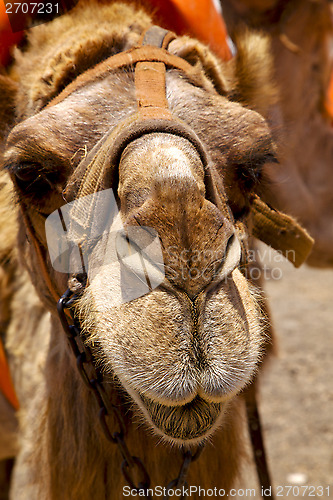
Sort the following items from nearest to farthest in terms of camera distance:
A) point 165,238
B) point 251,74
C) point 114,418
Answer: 1. point 165,238
2. point 114,418
3. point 251,74

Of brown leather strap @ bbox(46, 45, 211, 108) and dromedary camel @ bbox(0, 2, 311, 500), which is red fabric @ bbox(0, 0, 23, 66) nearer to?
dromedary camel @ bbox(0, 2, 311, 500)

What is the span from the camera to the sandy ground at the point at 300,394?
3611mm

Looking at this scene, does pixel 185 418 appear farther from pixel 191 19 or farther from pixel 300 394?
pixel 300 394

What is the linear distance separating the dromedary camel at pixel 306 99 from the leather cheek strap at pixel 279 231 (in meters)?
1.18

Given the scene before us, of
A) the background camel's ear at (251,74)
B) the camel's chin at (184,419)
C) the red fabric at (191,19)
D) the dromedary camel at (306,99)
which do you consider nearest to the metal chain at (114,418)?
the camel's chin at (184,419)

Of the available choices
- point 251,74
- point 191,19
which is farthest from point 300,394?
point 191,19

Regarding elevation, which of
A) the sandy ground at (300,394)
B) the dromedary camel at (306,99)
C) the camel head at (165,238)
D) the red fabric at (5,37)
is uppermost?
the red fabric at (5,37)

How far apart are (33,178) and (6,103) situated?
392 millimetres

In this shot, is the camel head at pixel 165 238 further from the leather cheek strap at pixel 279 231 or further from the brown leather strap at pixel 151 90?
the leather cheek strap at pixel 279 231

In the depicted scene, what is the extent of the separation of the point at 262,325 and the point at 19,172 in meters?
0.77

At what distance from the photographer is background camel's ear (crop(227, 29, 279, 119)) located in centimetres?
188

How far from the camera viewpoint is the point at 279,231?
5.74 feet

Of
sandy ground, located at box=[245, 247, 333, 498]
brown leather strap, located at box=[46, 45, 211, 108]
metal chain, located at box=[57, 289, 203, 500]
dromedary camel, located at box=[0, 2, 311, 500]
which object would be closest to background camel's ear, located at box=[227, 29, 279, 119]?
dromedary camel, located at box=[0, 2, 311, 500]

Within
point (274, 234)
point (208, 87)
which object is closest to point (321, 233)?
point (274, 234)
